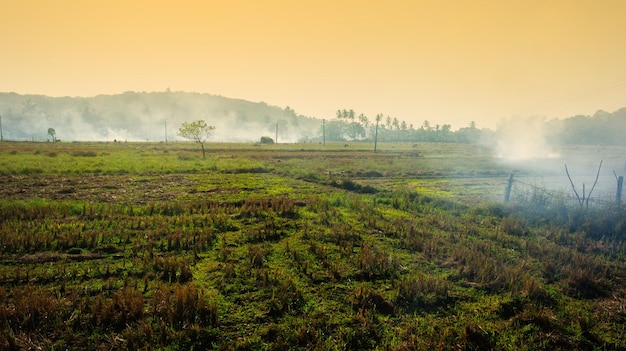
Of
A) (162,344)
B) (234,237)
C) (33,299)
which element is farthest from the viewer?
(234,237)

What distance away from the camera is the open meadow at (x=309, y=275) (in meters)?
6.32

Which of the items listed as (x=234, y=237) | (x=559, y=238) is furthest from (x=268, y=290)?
(x=559, y=238)

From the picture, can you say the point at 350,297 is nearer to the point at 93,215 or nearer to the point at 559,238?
the point at 559,238

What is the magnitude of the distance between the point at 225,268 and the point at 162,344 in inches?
127

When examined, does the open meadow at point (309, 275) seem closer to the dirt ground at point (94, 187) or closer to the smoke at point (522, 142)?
the dirt ground at point (94, 187)

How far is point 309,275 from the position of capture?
8.98 meters

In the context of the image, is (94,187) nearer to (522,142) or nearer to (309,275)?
(309,275)

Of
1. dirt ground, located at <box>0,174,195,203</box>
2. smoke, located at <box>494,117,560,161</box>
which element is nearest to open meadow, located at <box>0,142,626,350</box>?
dirt ground, located at <box>0,174,195,203</box>

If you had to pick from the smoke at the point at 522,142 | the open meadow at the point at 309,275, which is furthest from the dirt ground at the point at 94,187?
the smoke at the point at 522,142

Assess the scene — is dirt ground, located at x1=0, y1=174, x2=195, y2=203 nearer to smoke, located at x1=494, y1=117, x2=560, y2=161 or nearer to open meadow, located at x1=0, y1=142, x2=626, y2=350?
open meadow, located at x1=0, y1=142, x2=626, y2=350

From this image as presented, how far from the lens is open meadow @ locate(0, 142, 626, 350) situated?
20.7 feet

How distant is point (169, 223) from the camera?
13195 mm

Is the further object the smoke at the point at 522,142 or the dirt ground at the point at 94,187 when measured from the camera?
the smoke at the point at 522,142

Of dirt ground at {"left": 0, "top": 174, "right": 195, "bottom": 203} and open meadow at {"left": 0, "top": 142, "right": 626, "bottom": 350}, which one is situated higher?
dirt ground at {"left": 0, "top": 174, "right": 195, "bottom": 203}
